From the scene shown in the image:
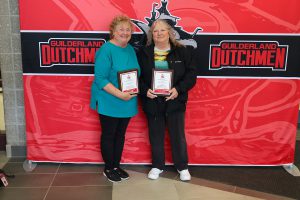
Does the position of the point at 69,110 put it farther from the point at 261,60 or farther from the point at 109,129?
the point at 261,60

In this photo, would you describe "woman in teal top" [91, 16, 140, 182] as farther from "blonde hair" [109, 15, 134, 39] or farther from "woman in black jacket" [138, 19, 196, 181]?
"woman in black jacket" [138, 19, 196, 181]

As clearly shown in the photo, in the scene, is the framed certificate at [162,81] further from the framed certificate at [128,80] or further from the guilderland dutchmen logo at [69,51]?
the guilderland dutchmen logo at [69,51]

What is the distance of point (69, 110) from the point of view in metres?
3.34

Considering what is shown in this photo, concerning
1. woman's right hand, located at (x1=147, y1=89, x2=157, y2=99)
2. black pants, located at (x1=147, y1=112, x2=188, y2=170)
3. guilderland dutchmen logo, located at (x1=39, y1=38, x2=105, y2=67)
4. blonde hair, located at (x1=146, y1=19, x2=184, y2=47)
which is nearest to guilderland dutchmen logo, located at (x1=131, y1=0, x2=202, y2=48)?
blonde hair, located at (x1=146, y1=19, x2=184, y2=47)

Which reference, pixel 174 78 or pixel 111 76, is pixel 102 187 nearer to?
pixel 111 76

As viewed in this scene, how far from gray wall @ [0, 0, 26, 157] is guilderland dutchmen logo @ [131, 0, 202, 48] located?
112cm

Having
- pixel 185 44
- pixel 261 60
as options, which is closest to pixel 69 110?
pixel 185 44

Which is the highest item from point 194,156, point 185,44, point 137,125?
point 185,44

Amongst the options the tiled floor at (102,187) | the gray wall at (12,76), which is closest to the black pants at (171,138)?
the tiled floor at (102,187)

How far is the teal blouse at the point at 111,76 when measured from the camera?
9.30ft

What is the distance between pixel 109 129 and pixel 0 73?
1455 millimetres

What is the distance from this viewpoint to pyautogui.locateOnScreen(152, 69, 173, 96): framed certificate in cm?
293

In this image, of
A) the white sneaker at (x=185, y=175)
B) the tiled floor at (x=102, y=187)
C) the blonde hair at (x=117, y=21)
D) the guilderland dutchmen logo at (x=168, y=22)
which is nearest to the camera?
the blonde hair at (x=117, y=21)

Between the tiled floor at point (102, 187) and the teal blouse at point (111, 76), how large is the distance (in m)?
0.64
